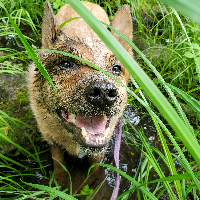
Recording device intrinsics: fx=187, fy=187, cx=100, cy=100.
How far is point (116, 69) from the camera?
216cm

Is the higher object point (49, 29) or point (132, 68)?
point (132, 68)

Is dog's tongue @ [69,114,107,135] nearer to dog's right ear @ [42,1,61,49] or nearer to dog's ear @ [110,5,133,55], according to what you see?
dog's right ear @ [42,1,61,49]

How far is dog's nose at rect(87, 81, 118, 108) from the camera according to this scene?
5.09 feet

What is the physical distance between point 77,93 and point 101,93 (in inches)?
11.1

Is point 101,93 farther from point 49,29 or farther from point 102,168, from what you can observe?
point 102,168

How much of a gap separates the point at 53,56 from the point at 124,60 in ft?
4.79

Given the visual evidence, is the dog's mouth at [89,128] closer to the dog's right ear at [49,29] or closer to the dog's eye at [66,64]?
the dog's eye at [66,64]

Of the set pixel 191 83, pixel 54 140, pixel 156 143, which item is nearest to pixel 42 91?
pixel 54 140

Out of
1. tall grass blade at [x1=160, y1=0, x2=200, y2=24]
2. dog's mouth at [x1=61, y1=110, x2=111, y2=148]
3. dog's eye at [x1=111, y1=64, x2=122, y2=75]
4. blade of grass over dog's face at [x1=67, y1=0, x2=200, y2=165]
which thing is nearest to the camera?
tall grass blade at [x1=160, y1=0, x2=200, y2=24]

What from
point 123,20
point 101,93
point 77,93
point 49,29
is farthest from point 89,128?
point 123,20

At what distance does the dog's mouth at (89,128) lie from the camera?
6.04 feet

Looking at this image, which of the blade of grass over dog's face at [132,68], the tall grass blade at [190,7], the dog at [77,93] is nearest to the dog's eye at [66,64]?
the dog at [77,93]

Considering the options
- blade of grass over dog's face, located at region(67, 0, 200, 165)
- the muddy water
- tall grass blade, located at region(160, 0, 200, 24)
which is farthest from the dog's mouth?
tall grass blade, located at region(160, 0, 200, 24)

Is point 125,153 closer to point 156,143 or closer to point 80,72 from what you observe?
point 156,143
